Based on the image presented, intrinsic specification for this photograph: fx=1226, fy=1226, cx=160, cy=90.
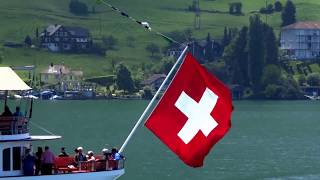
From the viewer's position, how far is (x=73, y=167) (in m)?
48.7

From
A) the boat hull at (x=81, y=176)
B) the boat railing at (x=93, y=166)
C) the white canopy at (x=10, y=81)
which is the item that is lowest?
the boat hull at (x=81, y=176)

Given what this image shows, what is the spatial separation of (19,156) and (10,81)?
3.21m

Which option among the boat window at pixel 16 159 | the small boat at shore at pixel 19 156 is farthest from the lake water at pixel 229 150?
the boat window at pixel 16 159

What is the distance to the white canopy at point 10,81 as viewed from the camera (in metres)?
45.9

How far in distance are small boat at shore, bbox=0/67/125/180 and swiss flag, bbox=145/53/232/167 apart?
11.3 feet

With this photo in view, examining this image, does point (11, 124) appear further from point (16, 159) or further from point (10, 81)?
point (10, 81)

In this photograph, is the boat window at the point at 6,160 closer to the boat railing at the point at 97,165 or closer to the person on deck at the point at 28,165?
the person on deck at the point at 28,165

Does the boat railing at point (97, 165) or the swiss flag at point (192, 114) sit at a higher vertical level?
the swiss flag at point (192, 114)

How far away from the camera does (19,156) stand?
4788cm

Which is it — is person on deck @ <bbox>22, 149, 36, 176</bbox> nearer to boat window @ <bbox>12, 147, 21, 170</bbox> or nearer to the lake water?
boat window @ <bbox>12, 147, 21, 170</bbox>

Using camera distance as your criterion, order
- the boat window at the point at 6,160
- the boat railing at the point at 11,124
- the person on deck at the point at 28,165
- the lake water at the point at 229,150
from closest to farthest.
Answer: the boat railing at the point at 11,124 < the person on deck at the point at 28,165 < the boat window at the point at 6,160 < the lake water at the point at 229,150

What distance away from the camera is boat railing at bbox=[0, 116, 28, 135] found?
46969 mm

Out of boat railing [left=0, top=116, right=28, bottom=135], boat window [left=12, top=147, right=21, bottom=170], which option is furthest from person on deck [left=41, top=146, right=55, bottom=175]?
boat railing [left=0, top=116, right=28, bottom=135]

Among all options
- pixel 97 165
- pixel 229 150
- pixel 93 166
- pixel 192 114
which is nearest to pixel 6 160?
pixel 93 166
